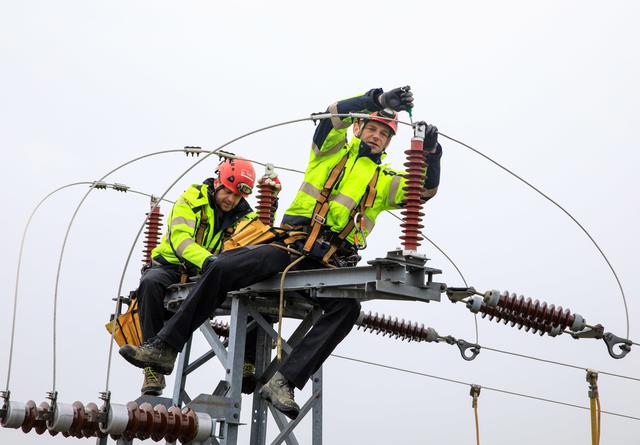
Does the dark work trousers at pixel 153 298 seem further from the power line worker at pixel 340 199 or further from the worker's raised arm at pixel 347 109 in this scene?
the worker's raised arm at pixel 347 109

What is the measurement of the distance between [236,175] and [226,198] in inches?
9.7

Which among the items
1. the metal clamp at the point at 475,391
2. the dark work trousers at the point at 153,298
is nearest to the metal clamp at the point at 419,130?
the dark work trousers at the point at 153,298

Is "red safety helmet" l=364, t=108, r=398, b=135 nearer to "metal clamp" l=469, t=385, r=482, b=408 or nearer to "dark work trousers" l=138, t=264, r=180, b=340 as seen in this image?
"dark work trousers" l=138, t=264, r=180, b=340

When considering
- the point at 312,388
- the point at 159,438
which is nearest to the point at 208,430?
the point at 159,438

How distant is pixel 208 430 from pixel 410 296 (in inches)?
69.2

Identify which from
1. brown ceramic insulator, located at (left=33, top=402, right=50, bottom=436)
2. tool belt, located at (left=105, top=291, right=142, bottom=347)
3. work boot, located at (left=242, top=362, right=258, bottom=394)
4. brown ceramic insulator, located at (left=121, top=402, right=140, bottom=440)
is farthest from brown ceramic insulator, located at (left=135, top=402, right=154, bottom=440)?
tool belt, located at (left=105, top=291, right=142, bottom=347)

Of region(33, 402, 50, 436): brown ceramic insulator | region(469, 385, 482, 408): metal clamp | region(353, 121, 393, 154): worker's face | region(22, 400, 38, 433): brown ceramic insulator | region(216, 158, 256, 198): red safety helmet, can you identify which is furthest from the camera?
region(469, 385, 482, 408): metal clamp

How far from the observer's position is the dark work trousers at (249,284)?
8.26 metres

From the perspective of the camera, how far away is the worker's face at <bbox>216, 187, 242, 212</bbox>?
10.0 meters

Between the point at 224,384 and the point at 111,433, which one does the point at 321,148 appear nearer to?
the point at 224,384

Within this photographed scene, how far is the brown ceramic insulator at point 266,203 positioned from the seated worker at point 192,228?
0.15 metres

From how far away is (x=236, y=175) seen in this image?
9938mm

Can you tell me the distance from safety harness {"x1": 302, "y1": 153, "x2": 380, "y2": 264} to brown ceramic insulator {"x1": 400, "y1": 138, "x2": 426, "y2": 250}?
93 cm

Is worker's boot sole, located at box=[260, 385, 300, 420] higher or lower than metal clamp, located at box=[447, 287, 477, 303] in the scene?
lower
